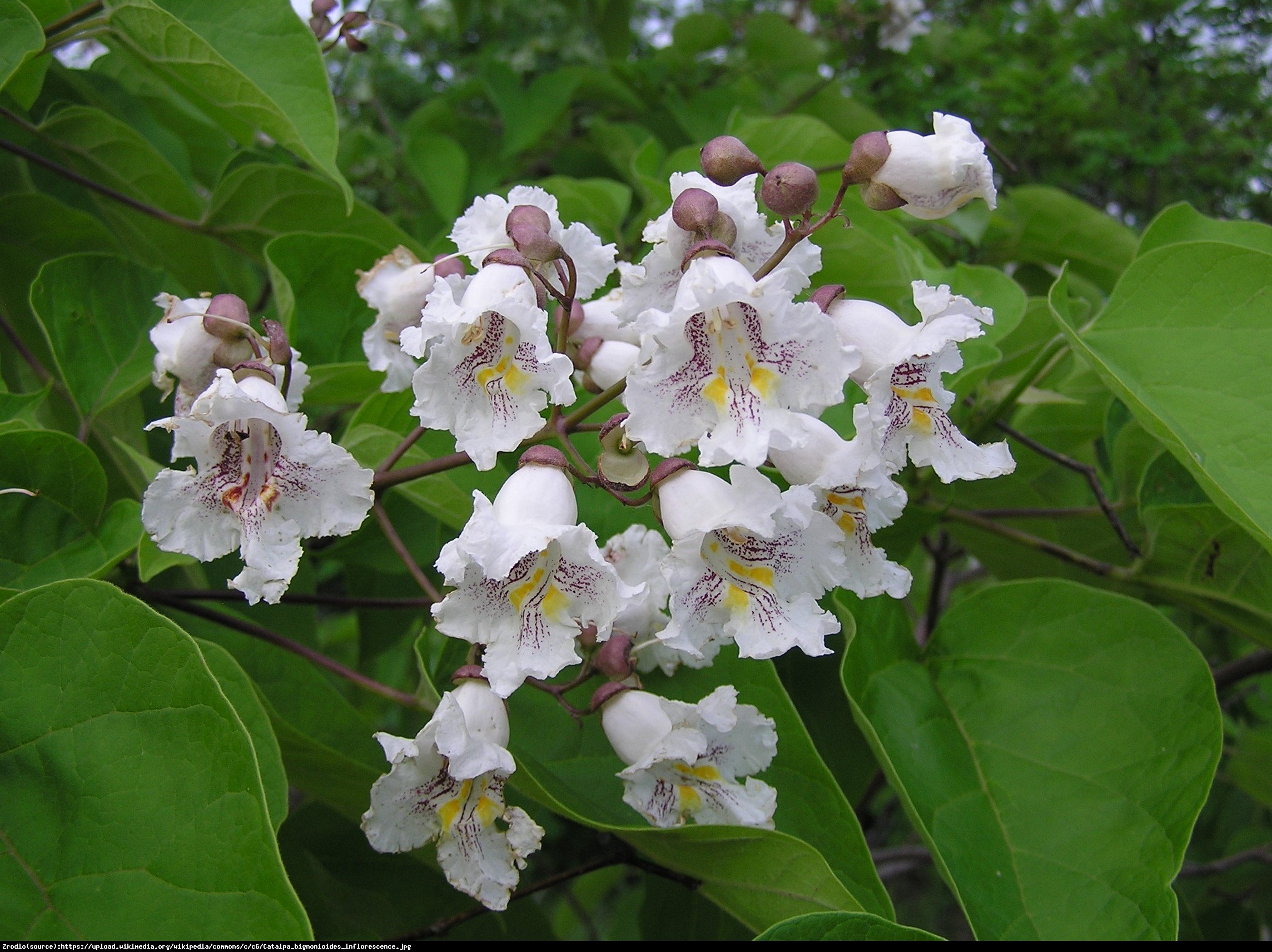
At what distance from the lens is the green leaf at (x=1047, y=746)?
44.0 inches

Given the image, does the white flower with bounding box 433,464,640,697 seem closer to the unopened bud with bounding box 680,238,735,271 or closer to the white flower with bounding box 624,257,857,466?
the white flower with bounding box 624,257,857,466

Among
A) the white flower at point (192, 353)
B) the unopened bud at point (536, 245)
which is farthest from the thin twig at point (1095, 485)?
the white flower at point (192, 353)

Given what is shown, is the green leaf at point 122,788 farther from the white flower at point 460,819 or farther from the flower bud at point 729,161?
the flower bud at point 729,161

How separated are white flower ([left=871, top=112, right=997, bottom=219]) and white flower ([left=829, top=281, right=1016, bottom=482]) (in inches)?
3.3

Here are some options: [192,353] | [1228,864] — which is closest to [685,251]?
[192,353]

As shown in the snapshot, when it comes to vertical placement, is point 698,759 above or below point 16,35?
below

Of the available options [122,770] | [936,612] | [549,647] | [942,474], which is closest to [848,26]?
[936,612]

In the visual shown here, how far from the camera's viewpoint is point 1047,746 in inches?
49.5

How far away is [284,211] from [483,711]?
1.09 m

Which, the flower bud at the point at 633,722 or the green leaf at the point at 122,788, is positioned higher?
the green leaf at the point at 122,788

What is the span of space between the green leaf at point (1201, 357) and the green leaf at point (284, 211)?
1.10m

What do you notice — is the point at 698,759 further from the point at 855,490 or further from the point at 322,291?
the point at 322,291

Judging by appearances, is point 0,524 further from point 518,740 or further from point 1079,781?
point 1079,781

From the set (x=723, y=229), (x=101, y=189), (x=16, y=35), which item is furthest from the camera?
(x=101, y=189)
